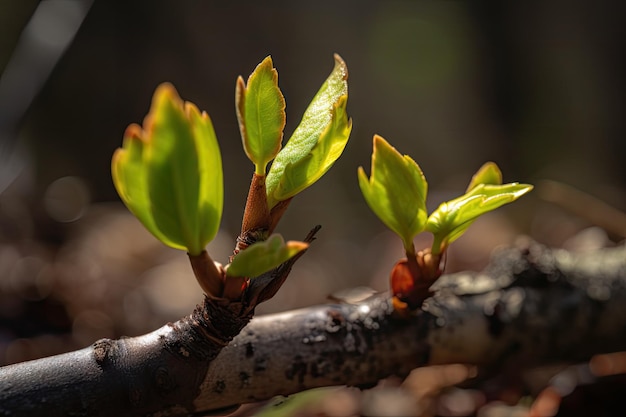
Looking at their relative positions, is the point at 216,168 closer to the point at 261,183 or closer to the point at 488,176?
the point at 261,183

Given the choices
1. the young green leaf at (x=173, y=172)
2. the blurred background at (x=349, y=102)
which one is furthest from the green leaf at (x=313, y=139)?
the blurred background at (x=349, y=102)

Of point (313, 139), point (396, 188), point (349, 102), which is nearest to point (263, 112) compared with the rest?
point (313, 139)

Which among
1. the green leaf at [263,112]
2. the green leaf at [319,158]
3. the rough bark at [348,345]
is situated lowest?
the rough bark at [348,345]

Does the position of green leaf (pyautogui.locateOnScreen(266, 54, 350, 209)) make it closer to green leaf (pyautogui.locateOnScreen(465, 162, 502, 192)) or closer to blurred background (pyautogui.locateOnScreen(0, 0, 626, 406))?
green leaf (pyautogui.locateOnScreen(465, 162, 502, 192))

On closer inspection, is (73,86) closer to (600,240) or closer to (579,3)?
(600,240)

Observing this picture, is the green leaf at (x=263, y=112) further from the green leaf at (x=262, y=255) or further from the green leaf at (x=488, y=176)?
the green leaf at (x=488, y=176)

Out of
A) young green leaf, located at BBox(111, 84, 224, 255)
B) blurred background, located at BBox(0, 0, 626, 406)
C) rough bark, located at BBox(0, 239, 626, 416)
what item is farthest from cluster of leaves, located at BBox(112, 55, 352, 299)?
blurred background, located at BBox(0, 0, 626, 406)
